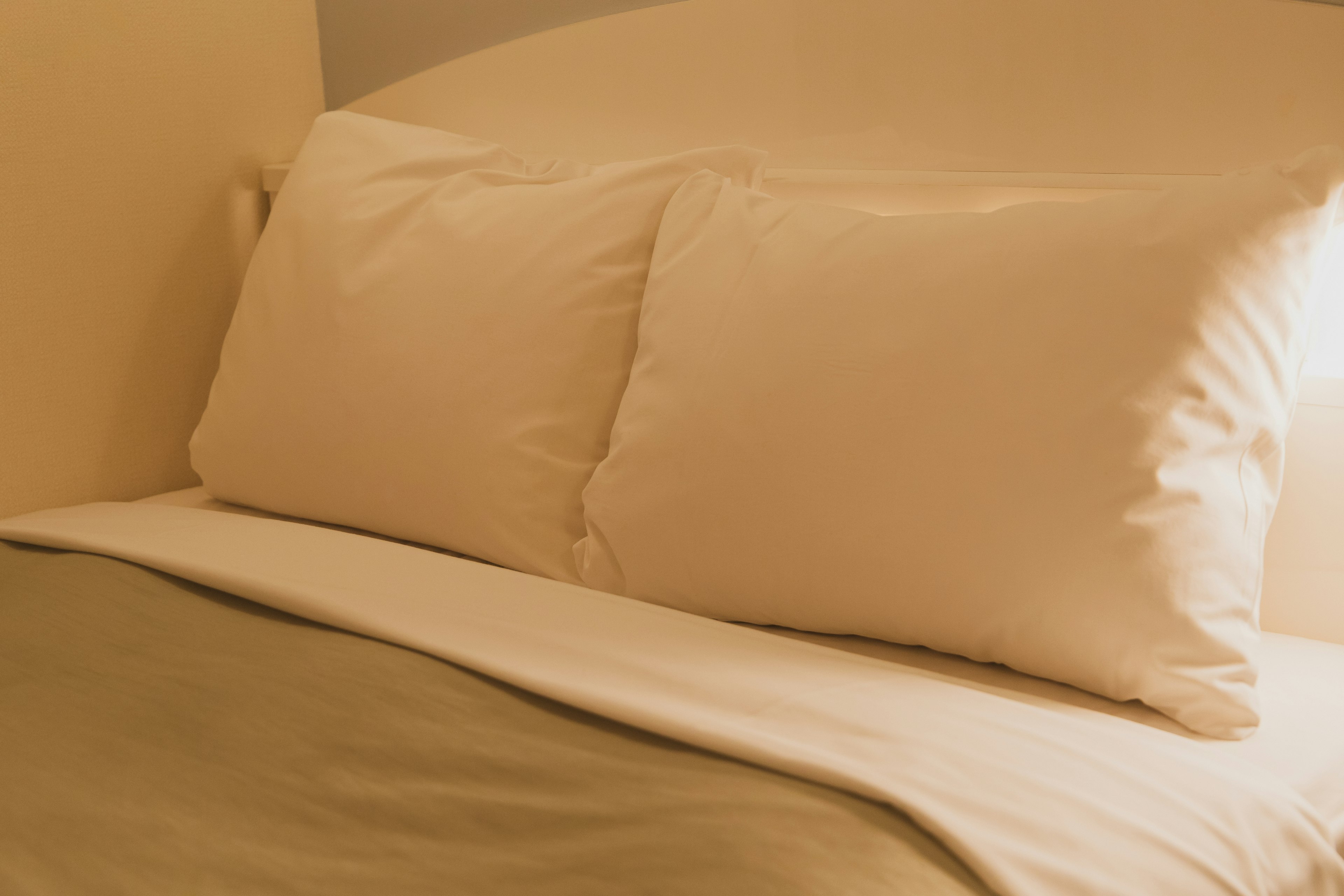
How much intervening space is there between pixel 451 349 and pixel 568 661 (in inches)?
17.5

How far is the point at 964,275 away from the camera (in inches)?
33.8

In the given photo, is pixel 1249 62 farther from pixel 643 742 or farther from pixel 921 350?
pixel 643 742

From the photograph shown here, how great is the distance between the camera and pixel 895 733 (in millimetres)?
699

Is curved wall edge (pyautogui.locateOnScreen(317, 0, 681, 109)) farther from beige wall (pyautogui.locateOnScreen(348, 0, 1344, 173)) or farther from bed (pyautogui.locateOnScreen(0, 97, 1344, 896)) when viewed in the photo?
bed (pyautogui.locateOnScreen(0, 97, 1344, 896))

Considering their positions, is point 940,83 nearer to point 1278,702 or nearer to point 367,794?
point 1278,702

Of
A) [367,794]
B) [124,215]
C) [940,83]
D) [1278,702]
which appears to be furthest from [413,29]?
[1278,702]

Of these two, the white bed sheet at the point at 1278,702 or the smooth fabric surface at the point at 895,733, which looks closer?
the smooth fabric surface at the point at 895,733

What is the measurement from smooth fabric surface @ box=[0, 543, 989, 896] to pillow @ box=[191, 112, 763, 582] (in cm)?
26

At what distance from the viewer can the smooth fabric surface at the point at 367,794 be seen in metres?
0.59

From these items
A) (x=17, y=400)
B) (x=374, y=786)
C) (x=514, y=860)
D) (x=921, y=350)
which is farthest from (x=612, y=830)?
(x=17, y=400)

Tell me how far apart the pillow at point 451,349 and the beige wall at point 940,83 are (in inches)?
6.7

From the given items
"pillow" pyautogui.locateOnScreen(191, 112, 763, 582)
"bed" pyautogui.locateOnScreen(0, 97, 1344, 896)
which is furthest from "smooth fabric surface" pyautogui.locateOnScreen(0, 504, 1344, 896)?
"pillow" pyautogui.locateOnScreen(191, 112, 763, 582)

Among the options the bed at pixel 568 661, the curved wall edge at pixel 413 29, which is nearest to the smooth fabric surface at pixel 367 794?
the bed at pixel 568 661

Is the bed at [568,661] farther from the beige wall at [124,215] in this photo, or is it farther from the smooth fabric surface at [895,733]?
the beige wall at [124,215]
